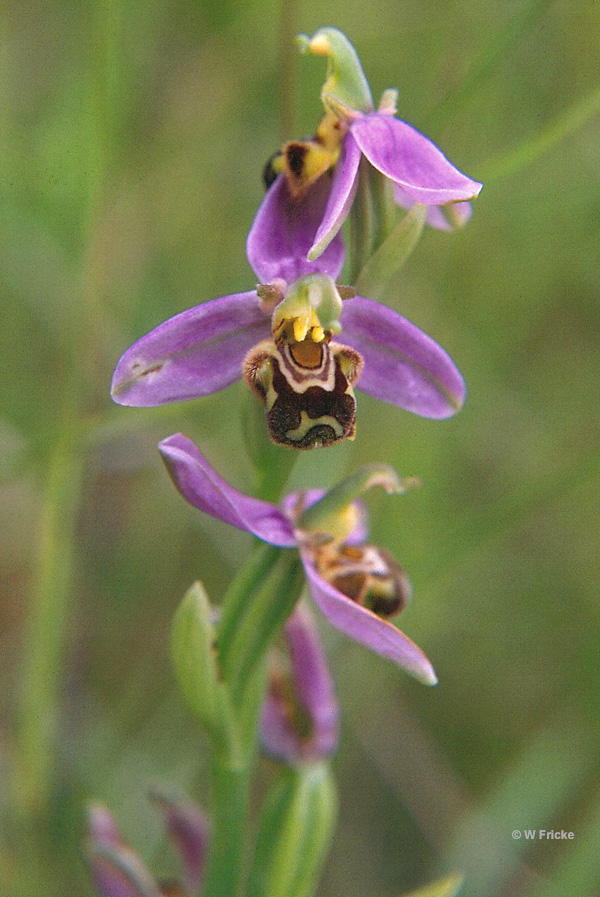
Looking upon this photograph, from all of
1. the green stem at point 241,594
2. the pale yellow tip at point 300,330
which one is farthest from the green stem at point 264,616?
the pale yellow tip at point 300,330

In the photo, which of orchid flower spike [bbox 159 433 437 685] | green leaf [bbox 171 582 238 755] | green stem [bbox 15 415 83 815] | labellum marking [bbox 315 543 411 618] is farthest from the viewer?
green stem [bbox 15 415 83 815]

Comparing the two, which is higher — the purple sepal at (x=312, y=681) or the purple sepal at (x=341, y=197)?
the purple sepal at (x=341, y=197)

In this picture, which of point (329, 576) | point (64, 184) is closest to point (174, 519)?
point (64, 184)

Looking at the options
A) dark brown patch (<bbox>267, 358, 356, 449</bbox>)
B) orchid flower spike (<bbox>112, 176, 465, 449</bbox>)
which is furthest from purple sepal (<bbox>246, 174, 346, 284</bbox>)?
dark brown patch (<bbox>267, 358, 356, 449</bbox>)

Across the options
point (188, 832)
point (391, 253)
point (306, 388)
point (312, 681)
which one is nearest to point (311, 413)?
point (306, 388)

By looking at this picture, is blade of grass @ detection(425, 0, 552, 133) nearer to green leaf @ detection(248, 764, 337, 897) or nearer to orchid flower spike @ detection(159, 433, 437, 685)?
orchid flower spike @ detection(159, 433, 437, 685)

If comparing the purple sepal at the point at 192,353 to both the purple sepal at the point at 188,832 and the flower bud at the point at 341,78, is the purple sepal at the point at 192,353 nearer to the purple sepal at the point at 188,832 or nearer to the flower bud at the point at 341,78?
the flower bud at the point at 341,78
